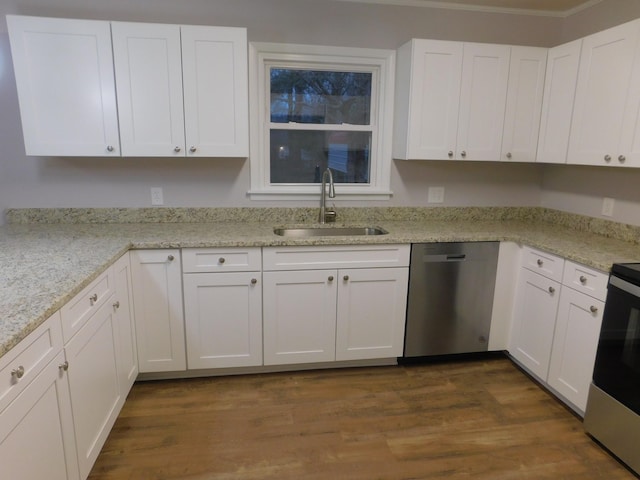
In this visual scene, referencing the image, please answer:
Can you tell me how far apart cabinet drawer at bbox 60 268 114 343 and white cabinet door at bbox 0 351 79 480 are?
114mm

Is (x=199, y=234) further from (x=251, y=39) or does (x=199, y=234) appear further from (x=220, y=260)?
(x=251, y=39)

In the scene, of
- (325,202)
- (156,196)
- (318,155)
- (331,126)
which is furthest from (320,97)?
(156,196)

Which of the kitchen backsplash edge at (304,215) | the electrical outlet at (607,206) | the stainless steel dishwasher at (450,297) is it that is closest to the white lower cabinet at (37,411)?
the kitchen backsplash edge at (304,215)

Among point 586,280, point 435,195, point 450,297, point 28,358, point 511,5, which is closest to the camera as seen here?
point 28,358

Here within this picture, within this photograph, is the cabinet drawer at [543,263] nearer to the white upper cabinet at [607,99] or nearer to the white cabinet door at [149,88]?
the white upper cabinet at [607,99]

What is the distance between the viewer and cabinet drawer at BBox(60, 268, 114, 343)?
4.77 ft

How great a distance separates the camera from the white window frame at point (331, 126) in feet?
8.92

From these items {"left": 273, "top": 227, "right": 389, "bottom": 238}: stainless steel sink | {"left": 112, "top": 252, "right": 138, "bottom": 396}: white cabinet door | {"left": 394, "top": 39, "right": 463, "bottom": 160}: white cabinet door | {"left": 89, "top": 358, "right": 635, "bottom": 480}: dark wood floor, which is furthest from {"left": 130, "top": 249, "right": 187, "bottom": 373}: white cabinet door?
{"left": 394, "top": 39, "right": 463, "bottom": 160}: white cabinet door

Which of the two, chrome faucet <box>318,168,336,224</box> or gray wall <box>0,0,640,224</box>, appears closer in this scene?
gray wall <box>0,0,640,224</box>

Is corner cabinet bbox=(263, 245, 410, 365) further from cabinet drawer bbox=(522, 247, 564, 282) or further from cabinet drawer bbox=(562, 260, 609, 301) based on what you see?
cabinet drawer bbox=(562, 260, 609, 301)

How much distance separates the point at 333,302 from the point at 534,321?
1215mm

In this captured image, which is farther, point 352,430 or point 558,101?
point 558,101

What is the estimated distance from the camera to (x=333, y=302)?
2.49m

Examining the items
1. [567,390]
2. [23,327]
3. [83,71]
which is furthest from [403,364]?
[83,71]
